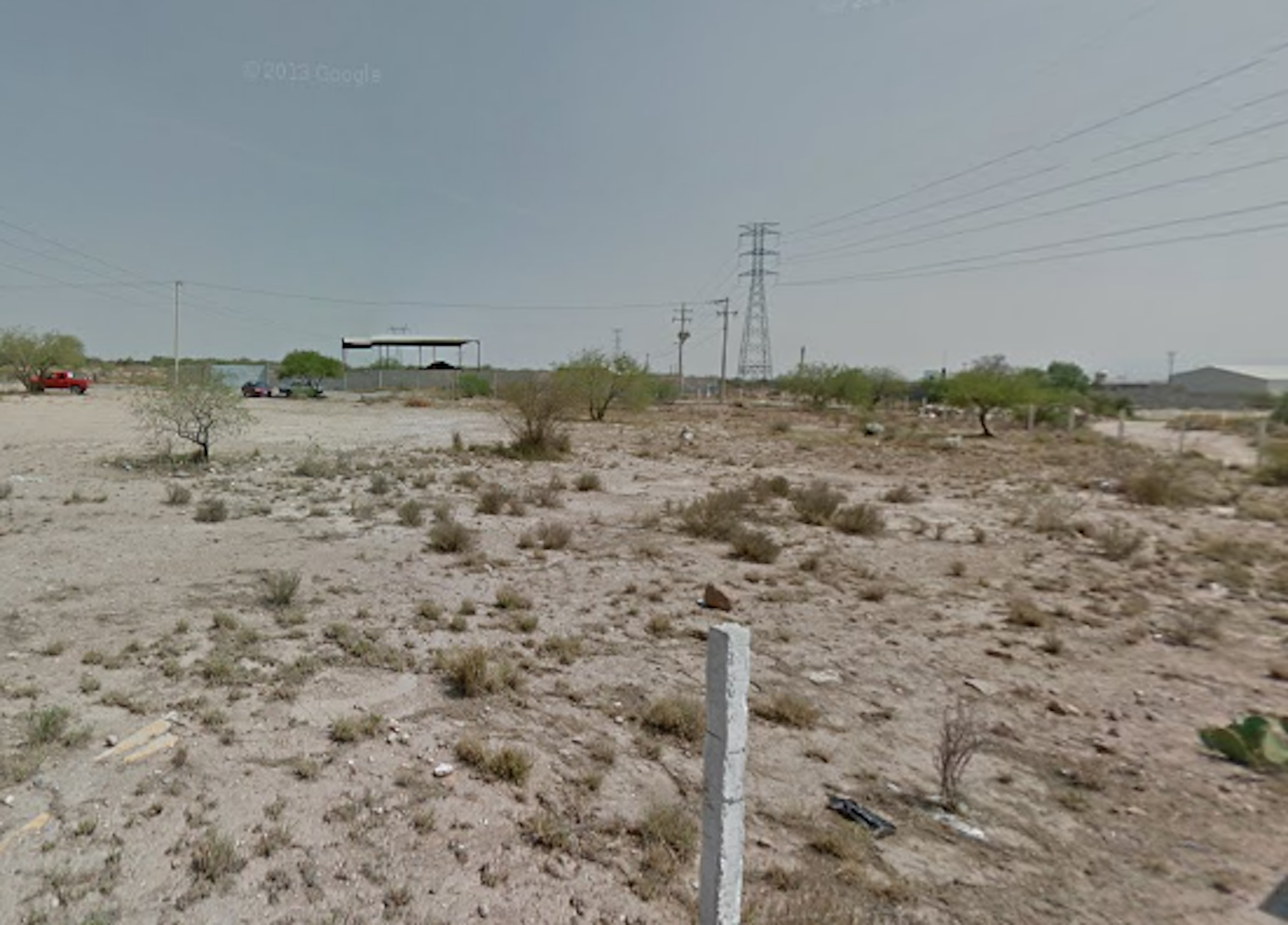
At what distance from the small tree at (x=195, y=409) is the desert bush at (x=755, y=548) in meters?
13.0

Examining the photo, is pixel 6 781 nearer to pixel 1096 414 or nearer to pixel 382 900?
pixel 382 900

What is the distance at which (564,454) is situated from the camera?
19906mm

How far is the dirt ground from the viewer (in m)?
2.76

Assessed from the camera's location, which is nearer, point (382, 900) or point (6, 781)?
point (382, 900)

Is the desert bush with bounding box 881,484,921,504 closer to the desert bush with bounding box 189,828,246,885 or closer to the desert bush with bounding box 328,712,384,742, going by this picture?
the desert bush with bounding box 328,712,384,742

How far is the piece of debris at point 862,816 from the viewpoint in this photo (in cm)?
327

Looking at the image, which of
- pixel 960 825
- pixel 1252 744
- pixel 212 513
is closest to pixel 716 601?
pixel 960 825

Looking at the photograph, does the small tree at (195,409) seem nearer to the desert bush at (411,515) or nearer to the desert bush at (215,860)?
the desert bush at (411,515)

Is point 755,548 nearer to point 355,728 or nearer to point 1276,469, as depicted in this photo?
point 355,728

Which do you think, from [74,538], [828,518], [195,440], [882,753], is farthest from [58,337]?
[882,753]

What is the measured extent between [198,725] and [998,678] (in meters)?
6.03

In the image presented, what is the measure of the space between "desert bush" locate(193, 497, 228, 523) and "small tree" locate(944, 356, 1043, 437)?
108 ft

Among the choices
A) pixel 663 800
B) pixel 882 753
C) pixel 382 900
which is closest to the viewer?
pixel 382 900

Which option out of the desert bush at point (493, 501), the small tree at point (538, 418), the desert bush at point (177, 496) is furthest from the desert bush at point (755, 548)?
the small tree at point (538, 418)
